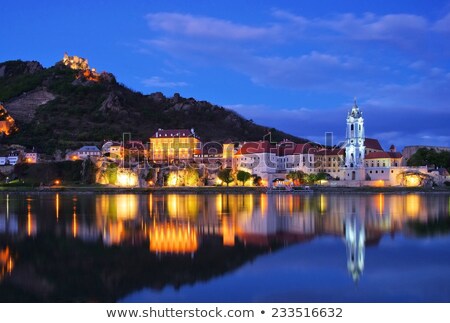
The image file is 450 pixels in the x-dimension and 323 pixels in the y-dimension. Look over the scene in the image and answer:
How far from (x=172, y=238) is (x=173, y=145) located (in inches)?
2477

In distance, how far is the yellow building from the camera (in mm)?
80375

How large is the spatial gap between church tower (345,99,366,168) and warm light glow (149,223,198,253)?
1994 inches

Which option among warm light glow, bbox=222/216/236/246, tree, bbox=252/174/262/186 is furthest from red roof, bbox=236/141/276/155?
warm light glow, bbox=222/216/236/246

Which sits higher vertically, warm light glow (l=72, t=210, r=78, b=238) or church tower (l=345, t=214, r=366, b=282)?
warm light glow (l=72, t=210, r=78, b=238)

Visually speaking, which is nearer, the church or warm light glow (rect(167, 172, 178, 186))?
the church

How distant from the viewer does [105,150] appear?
259 feet

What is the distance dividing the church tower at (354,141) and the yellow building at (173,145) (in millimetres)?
22902

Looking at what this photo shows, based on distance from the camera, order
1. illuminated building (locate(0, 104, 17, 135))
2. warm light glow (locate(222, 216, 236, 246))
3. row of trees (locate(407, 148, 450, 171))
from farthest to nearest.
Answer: illuminated building (locate(0, 104, 17, 135)) → row of trees (locate(407, 148, 450, 171)) → warm light glow (locate(222, 216, 236, 246))

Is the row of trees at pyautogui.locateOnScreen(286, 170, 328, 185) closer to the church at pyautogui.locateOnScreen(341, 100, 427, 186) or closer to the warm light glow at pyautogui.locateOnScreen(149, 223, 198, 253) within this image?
the church at pyautogui.locateOnScreen(341, 100, 427, 186)

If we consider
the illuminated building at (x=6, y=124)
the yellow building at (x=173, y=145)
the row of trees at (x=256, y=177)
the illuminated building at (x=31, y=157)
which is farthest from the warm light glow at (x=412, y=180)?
the illuminated building at (x=6, y=124)

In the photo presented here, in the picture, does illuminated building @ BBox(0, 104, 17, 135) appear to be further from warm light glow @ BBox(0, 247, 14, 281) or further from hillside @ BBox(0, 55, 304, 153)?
warm light glow @ BBox(0, 247, 14, 281)

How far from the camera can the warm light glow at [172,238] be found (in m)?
16.6

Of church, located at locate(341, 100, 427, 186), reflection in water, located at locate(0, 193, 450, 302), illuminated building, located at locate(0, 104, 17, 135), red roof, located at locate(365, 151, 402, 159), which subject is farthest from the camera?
illuminated building, located at locate(0, 104, 17, 135)

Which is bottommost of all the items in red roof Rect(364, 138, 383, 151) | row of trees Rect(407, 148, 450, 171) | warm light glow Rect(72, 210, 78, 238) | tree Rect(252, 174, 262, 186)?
warm light glow Rect(72, 210, 78, 238)
